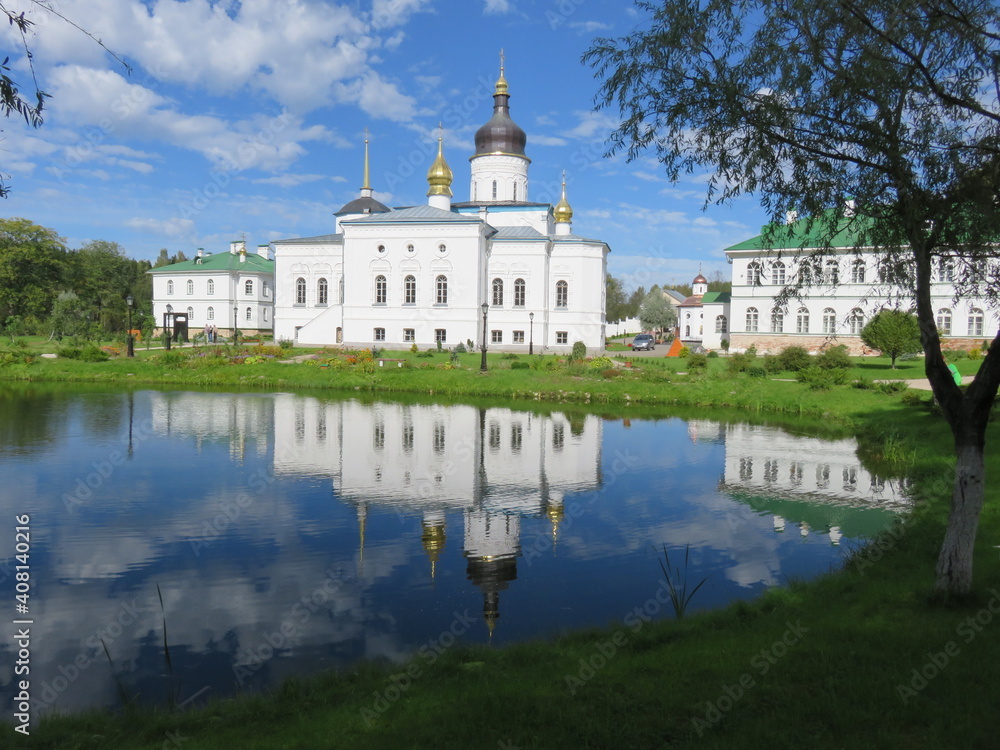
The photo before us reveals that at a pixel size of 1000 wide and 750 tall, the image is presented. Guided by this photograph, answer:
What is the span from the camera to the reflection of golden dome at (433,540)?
8.62 metres

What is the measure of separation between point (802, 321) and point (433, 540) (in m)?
37.1

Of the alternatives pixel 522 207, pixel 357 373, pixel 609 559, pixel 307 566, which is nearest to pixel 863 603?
pixel 609 559

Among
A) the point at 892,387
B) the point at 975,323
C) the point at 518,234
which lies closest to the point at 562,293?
the point at 518,234

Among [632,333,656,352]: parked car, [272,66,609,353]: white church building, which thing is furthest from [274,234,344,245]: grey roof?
[632,333,656,352]: parked car

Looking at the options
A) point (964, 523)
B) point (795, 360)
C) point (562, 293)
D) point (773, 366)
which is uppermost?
point (562, 293)

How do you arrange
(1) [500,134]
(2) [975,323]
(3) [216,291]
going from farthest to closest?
(3) [216,291] < (1) [500,134] < (2) [975,323]

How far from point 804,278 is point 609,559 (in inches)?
154

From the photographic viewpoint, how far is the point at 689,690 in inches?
192

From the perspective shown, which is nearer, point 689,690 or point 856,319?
point 689,690

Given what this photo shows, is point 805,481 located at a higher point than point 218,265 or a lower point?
lower

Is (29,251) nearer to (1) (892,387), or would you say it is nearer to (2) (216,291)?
(2) (216,291)

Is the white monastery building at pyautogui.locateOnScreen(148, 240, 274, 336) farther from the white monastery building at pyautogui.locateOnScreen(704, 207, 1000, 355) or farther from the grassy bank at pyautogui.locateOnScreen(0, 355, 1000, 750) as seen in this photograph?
the grassy bank at pyautogui.locateOnScreen(0, 355, 1000, 750)

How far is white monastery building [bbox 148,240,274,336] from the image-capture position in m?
54.5

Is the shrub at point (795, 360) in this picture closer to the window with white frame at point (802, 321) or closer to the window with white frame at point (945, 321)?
the window with white frame at point (802, 321)
